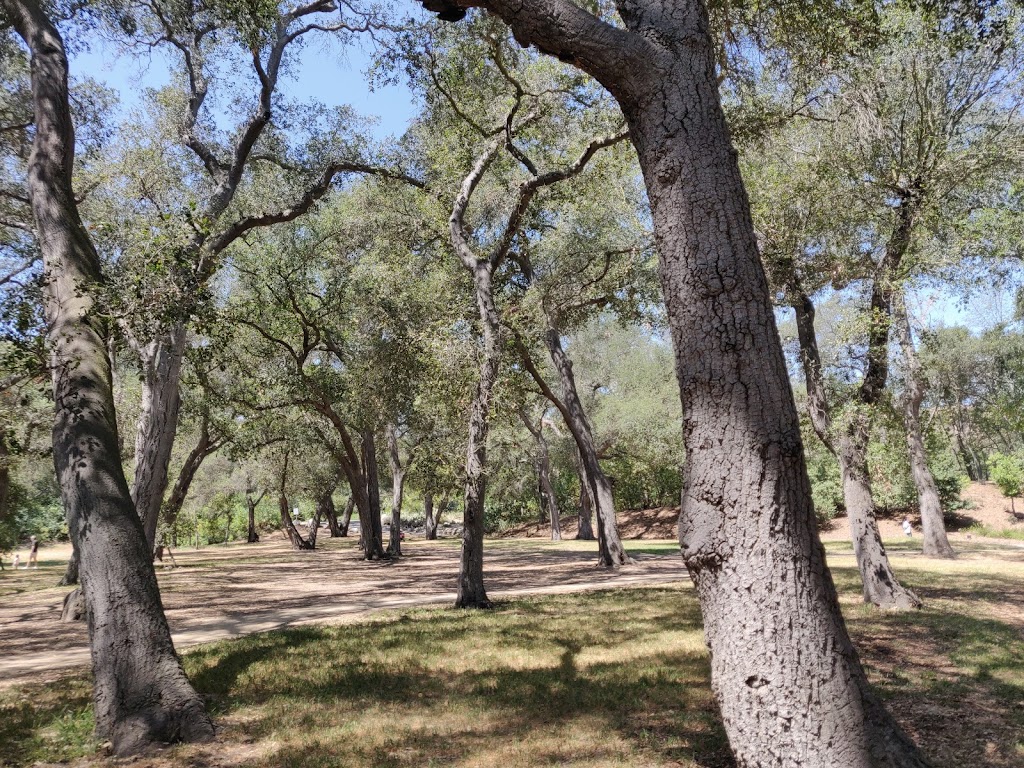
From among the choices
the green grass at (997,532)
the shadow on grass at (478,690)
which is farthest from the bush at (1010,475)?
the shadow on grass at (478,690)

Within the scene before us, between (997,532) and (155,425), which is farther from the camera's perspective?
(997,532)

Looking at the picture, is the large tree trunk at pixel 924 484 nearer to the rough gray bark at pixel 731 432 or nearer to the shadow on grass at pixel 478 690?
the shadow on grass at pixel 478 690

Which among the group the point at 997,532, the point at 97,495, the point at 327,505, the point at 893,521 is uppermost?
the point at 97,495

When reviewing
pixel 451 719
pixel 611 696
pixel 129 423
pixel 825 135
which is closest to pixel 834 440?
pixel 825 135

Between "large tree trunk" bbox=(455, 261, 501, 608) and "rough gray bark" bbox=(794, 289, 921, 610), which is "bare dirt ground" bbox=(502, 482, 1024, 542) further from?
"large tree trunk" bbox=(455, 261, 501, 608)

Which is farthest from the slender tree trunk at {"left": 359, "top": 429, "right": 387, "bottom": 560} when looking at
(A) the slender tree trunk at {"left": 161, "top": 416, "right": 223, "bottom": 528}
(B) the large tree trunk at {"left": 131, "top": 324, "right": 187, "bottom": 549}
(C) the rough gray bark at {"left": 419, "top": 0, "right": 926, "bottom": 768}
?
(C) the rough gray bark at {"left": 419, "top": 0, "right": 926, "bottom": 768}

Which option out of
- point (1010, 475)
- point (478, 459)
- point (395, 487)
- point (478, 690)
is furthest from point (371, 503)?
point (1010, 475)

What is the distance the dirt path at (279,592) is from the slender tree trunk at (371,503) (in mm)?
983

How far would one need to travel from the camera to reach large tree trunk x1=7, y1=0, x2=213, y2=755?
5039 millimetres

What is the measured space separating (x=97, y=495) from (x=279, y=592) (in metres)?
10.5

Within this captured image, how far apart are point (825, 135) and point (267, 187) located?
10709mm

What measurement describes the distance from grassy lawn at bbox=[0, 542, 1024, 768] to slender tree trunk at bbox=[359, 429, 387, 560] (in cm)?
1219

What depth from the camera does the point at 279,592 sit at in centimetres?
1500

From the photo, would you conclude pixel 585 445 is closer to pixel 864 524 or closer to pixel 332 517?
pixel 864 524
